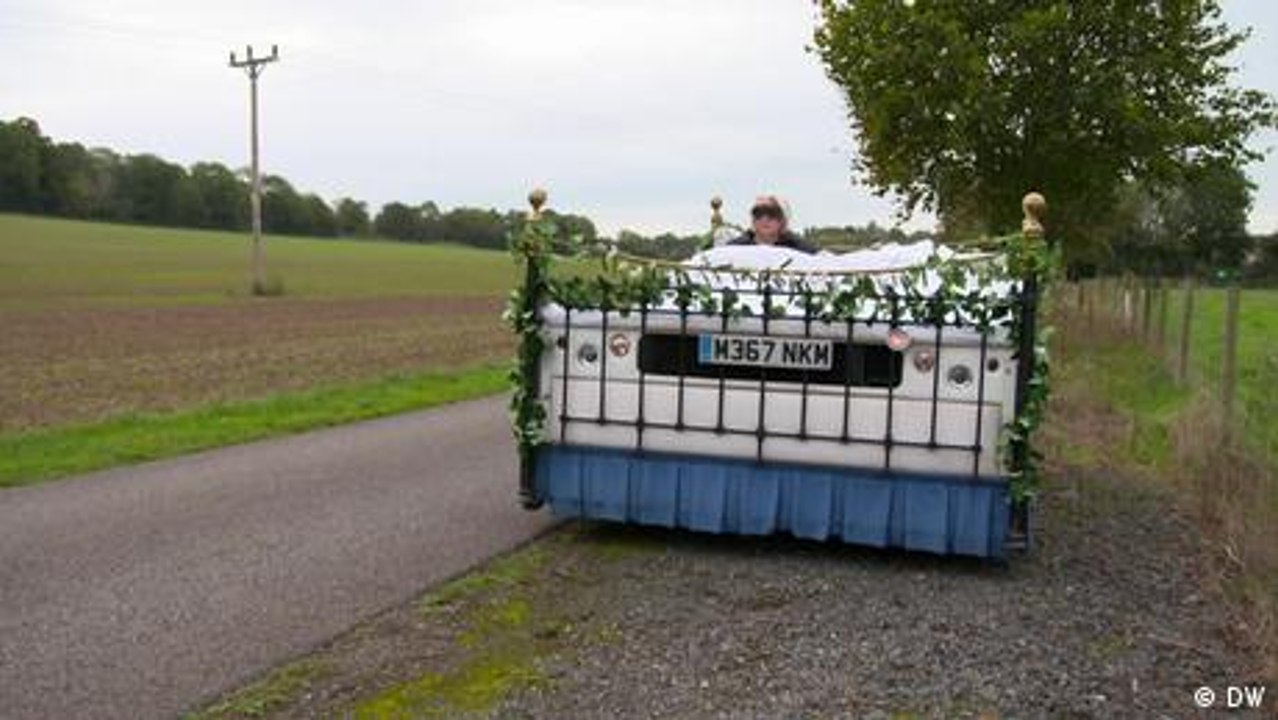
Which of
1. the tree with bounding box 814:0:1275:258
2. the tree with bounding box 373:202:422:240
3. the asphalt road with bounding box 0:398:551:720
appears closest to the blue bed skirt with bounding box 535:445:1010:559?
the asphalt road with bounding box 0:398:551:720

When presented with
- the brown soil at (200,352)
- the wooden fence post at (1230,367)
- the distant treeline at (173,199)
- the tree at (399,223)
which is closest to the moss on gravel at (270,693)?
the wooden fence post at (1230,367)

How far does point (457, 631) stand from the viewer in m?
5.40

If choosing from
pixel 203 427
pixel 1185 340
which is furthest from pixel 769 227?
pixel 1185 340

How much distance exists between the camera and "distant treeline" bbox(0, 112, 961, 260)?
333 feet

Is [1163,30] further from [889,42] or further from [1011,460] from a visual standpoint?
[1011,460]

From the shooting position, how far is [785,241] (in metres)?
8.59

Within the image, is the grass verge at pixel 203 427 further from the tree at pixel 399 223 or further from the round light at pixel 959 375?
the tree at pixel 399 223

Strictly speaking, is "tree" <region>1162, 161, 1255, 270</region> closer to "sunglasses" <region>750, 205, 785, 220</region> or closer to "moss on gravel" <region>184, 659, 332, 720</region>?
"sunglasses" <region>750, 205, 785, 220</region>

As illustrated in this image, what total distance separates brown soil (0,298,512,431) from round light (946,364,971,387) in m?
9.87

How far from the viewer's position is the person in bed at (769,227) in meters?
8.52

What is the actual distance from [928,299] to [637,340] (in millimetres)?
1469

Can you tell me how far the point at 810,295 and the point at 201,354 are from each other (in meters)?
19.8

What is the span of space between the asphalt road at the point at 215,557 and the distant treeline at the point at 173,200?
78.0 meters

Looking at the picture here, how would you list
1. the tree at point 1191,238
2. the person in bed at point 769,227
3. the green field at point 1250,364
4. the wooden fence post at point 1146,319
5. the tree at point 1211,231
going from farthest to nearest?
1. the tree at point 1211,231
2. the tree at point 1191,238
3. the wooden fence post at point 1146,319
4. the green field at point 1250,364
5. the person in bed at point 769,227
